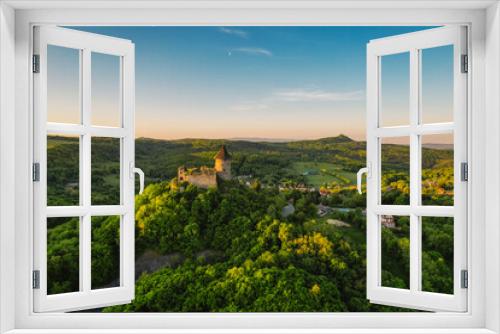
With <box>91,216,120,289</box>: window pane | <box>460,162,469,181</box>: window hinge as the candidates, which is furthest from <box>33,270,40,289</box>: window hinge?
<box>91,216,120,289</box>: window pane

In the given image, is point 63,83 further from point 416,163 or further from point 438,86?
point 438,86

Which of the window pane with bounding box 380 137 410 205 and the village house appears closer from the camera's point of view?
the window pane with bounding box 380 137 410 205

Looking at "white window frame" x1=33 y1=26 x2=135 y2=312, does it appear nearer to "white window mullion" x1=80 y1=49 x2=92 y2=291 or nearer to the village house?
"white window mullion" x1=80 y1=49 x2=92 y2=291

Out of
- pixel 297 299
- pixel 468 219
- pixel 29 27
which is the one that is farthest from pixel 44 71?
pixel 297 299

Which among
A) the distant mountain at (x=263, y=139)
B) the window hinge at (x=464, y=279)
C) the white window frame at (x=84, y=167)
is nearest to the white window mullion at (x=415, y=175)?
the window hinge at (x=464, y=279)

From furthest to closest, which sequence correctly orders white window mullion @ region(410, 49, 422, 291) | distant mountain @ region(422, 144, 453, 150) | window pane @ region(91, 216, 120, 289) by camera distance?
window pane @ region(91, 216, 120, 289)
distant mountain @ region(422, 144, 453, 150)
white window mullion @ region(410, 49, 422, 291)

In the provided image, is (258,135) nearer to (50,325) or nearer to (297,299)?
(297,299)
